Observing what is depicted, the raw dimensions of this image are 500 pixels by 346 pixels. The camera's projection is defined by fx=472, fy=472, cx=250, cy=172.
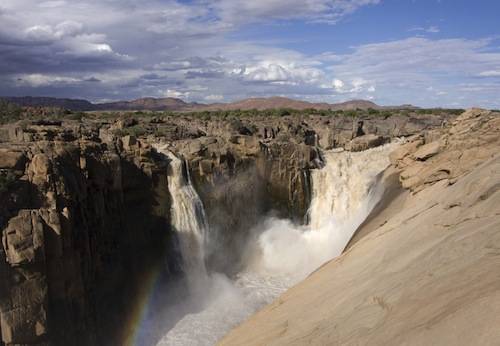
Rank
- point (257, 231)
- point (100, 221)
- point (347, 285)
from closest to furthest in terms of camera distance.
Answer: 1. point (347, 285)
2. point (100, 221)
3. point (257, 231)

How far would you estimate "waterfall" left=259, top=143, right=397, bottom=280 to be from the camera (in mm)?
26547

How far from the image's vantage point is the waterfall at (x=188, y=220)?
24.0m

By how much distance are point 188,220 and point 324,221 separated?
8.88 m

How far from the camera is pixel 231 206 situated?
27188mm

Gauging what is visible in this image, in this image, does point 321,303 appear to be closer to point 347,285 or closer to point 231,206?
point 347,285

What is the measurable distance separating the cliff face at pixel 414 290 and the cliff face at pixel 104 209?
8.95m

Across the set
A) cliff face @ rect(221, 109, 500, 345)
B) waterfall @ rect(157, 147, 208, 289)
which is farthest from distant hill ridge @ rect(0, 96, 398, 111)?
cliff face @ rect(221, 109, 500, 345)

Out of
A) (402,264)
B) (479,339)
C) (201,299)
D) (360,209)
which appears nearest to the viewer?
(479,339)

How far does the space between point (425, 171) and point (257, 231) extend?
1513 centimetres

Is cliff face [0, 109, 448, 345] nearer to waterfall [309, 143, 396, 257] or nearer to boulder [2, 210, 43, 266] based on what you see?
boulder [2, 210, 43, 266]

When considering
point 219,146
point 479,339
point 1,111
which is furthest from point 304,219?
point 1,111

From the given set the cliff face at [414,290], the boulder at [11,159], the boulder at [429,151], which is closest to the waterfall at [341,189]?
the boulder at [429,151]

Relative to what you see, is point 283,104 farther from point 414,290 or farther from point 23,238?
point 414,290

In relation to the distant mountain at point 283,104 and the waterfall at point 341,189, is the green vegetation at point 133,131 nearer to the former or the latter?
the waterfall at point 341,189
